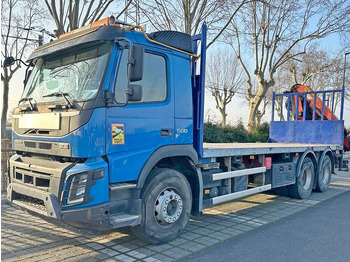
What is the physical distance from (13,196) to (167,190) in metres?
2.19

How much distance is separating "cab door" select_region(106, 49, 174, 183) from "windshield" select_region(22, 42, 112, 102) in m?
0.26

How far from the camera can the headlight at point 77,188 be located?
148 inches

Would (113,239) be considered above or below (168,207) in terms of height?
below

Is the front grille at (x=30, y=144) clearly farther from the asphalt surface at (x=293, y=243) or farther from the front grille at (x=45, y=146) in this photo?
the asphalt surface at (x=293, y=243)

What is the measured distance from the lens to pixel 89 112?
12.5 feet

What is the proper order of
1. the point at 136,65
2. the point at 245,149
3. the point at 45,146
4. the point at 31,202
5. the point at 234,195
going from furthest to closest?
the point at 245,149, the point at 234,195, the point at 31,202, the point at 45,146, the point at 136,65

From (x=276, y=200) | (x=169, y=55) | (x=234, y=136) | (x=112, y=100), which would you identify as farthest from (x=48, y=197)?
(x=234, y=136)

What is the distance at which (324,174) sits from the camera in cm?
931

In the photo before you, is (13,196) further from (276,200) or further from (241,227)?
(276,200)

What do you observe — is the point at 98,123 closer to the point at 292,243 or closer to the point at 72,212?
the point at 72,212

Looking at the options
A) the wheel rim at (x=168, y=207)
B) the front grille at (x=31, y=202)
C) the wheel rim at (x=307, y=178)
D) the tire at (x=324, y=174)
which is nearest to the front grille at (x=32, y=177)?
the front grille at (x=31, y=202)

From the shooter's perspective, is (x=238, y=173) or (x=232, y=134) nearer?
(x=238, y=173)

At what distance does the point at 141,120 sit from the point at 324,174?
701 cm

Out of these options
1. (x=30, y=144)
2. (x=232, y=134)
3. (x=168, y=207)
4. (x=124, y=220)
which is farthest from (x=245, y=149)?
(x=232, y=134)
